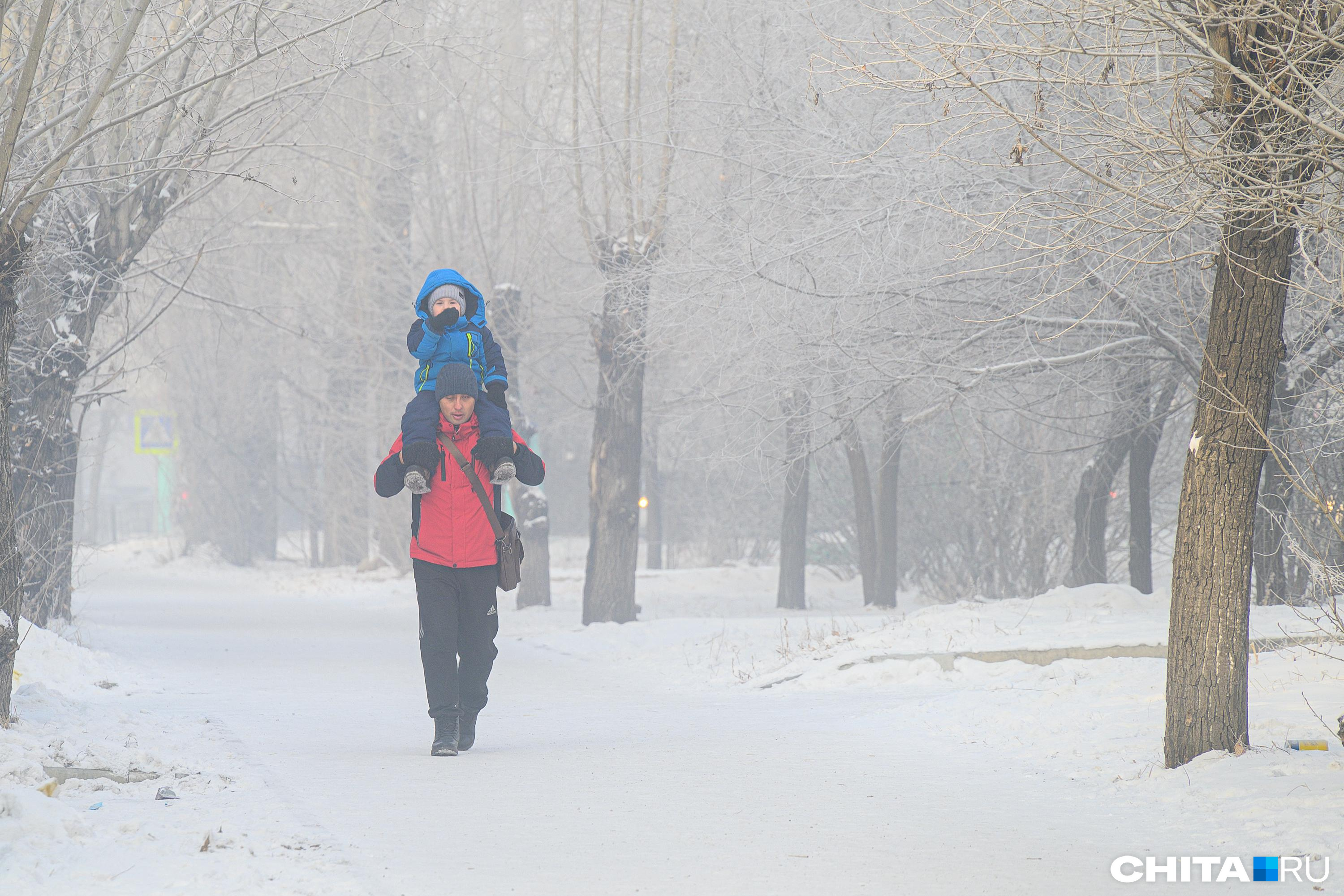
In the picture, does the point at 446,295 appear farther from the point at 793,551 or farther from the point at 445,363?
the point at 793,551

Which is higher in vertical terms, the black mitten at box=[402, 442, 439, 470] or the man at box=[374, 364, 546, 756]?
the black mitten at box=[402, 442, 439, 470]

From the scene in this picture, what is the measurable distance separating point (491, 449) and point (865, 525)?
14.7 metres

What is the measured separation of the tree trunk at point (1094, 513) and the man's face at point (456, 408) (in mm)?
9774

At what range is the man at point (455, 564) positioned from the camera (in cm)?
646

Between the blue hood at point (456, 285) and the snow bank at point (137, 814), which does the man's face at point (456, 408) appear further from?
the snow bank at point (137, 814)

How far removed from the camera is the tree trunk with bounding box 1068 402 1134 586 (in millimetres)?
14711

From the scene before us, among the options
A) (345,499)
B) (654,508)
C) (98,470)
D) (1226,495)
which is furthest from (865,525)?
(98,470)

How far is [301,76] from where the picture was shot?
1156 cm

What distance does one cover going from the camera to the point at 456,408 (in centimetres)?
657

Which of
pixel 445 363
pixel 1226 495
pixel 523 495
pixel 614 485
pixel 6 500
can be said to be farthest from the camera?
pixel 523 495

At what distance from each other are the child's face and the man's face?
1.60 feet

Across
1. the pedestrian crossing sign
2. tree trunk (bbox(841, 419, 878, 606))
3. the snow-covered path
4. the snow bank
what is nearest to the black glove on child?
the snow-covered path

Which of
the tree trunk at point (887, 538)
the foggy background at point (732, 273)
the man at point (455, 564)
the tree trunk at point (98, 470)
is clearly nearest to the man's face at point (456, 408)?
the man at point (455, 564)

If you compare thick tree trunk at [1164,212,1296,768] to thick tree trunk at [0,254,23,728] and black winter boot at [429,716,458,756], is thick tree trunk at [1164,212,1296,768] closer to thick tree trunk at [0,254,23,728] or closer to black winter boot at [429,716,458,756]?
black winter boot at [429,716,458,756]
